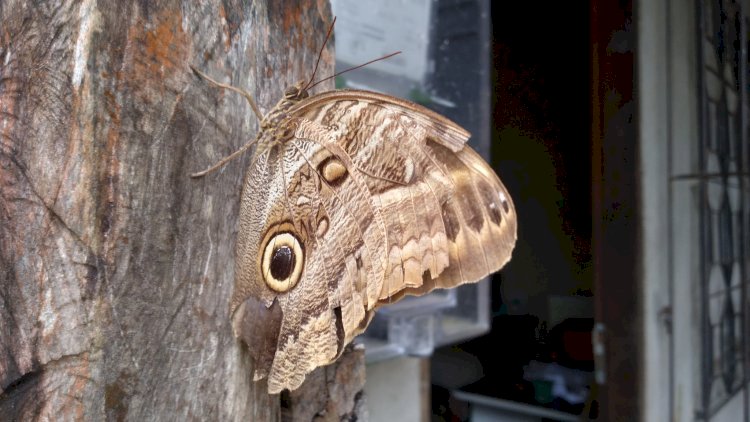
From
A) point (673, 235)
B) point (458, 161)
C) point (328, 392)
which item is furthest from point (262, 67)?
point (673, 235)

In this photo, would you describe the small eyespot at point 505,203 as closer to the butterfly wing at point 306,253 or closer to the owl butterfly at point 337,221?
the owl butterfly at point 337,221

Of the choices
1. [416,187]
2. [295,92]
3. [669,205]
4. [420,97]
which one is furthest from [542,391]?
[295,92]

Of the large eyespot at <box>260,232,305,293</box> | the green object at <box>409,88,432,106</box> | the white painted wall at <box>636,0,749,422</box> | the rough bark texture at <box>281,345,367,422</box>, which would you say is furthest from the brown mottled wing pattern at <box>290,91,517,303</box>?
the white painted wall at <box>636,0,749,422</box>

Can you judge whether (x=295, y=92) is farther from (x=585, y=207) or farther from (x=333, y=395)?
(x=585, y=207)

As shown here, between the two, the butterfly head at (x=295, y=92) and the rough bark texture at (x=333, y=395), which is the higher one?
the butterfly head at (x=295, y=92)

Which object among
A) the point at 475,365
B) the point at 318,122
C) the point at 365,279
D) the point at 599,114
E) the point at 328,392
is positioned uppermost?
the point at 599,114

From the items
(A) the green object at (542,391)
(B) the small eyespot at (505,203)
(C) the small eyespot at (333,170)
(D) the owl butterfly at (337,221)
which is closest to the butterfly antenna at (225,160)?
(D) the owl butterfly at (337,221)

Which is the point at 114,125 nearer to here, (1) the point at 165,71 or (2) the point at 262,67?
(1) the point at 165,71
